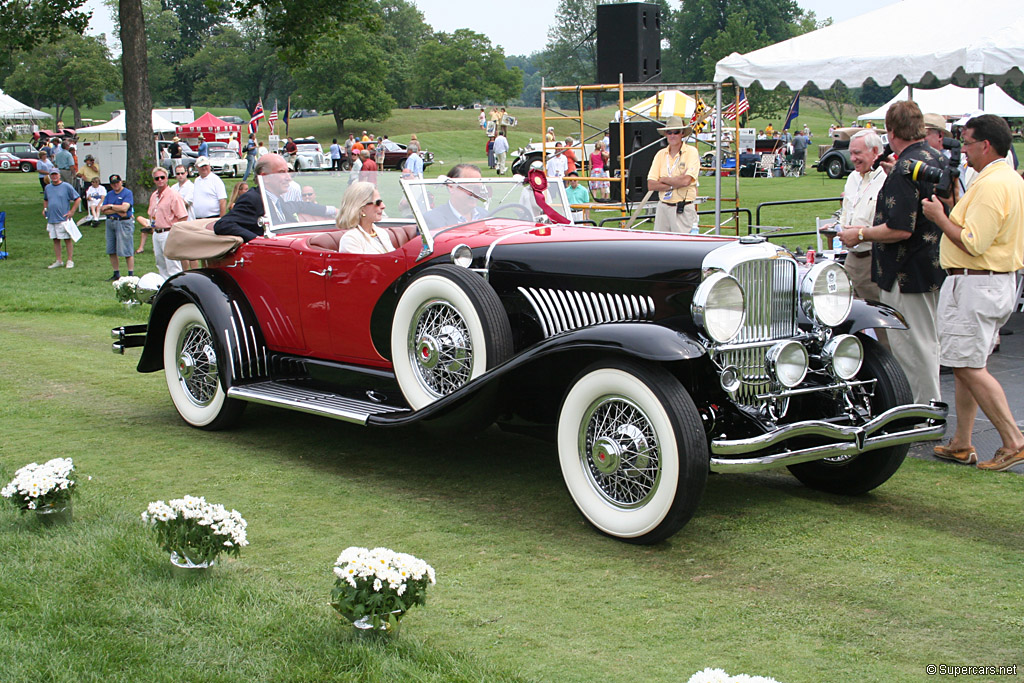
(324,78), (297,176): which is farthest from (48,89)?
(297,176)

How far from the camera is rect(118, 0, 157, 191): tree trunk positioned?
21.6 metres

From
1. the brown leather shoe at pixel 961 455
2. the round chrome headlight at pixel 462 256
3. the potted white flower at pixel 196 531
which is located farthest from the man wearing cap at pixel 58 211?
the brown leather shoe at pixel 961 455

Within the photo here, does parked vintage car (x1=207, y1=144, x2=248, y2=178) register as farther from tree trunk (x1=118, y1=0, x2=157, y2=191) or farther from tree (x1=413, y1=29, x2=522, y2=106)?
tree (x1=413, y1=29, x2=522, y2=106)

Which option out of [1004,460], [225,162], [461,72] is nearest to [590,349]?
[1004,460]

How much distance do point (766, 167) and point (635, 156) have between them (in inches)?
790

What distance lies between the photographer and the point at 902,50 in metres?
9.92

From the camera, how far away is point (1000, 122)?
17.3 ft

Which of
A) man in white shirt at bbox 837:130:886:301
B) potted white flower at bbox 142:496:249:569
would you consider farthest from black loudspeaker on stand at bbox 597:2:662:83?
potted white flower at bbox 142:496:249:569

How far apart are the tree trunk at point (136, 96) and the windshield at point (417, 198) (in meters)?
16.7

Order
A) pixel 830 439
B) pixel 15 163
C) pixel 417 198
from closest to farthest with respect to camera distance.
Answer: pixel 830 439
pixel 417 198
pixel 15 163

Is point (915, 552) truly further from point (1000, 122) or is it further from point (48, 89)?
point (48, 89)

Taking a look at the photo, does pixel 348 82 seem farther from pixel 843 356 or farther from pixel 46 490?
pixel 843 356

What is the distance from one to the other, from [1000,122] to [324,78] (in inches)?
2744

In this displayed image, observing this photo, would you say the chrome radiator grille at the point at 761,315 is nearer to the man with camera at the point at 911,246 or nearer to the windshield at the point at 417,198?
the man with camera at the point at 911,246
